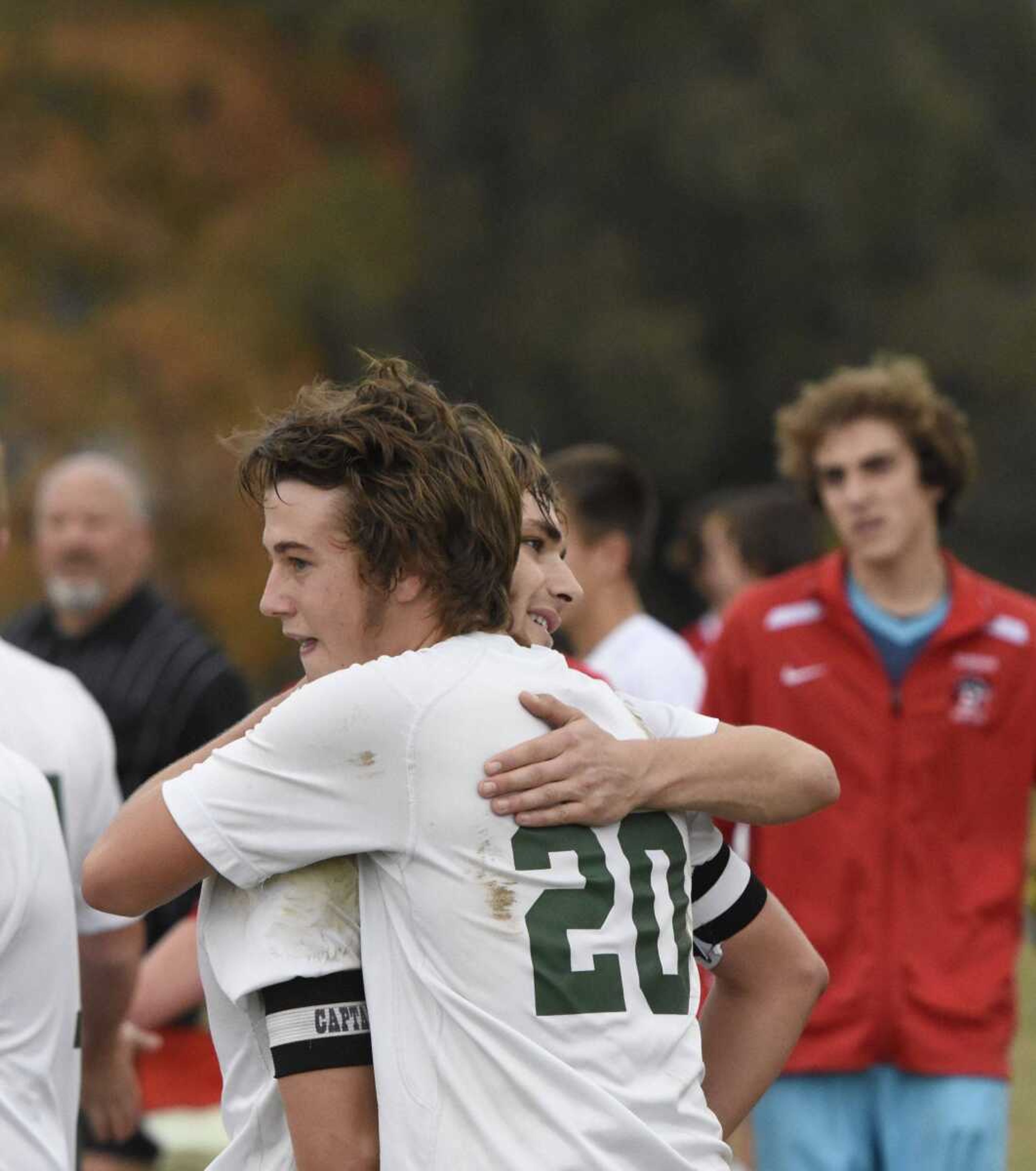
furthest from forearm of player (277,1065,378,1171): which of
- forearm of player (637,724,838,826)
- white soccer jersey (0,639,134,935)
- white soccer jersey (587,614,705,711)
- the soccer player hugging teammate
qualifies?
white soccer jersey (587,614,705,711)

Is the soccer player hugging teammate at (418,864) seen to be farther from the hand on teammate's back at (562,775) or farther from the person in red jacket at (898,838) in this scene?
the person in red jacket at (898,838)

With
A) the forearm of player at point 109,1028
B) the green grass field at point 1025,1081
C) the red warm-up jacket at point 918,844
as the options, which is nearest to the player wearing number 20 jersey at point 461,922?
the forearm of player at point 109,1028

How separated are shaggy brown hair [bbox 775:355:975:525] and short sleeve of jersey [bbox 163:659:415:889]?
3866mm

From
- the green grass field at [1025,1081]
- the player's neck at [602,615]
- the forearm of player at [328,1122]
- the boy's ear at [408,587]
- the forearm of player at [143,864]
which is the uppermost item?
the player's neck at [602,615]

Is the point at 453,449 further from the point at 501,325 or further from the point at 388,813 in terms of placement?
the point at 501,325

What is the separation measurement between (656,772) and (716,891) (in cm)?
31

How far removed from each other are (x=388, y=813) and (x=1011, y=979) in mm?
3558

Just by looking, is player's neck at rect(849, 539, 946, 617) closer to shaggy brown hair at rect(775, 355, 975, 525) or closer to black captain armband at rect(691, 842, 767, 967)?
shaggy brown hair at rect(775, 355, 975, 525)

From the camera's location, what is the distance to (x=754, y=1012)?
3.14 metres

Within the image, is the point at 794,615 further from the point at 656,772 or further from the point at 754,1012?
the point at 656,772

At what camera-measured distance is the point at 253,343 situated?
26.0 meters

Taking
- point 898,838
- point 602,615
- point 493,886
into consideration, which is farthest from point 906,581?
point 493,886

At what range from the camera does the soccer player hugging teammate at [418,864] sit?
261 cm

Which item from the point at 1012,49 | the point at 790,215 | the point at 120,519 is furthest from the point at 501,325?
the point at 120,519
